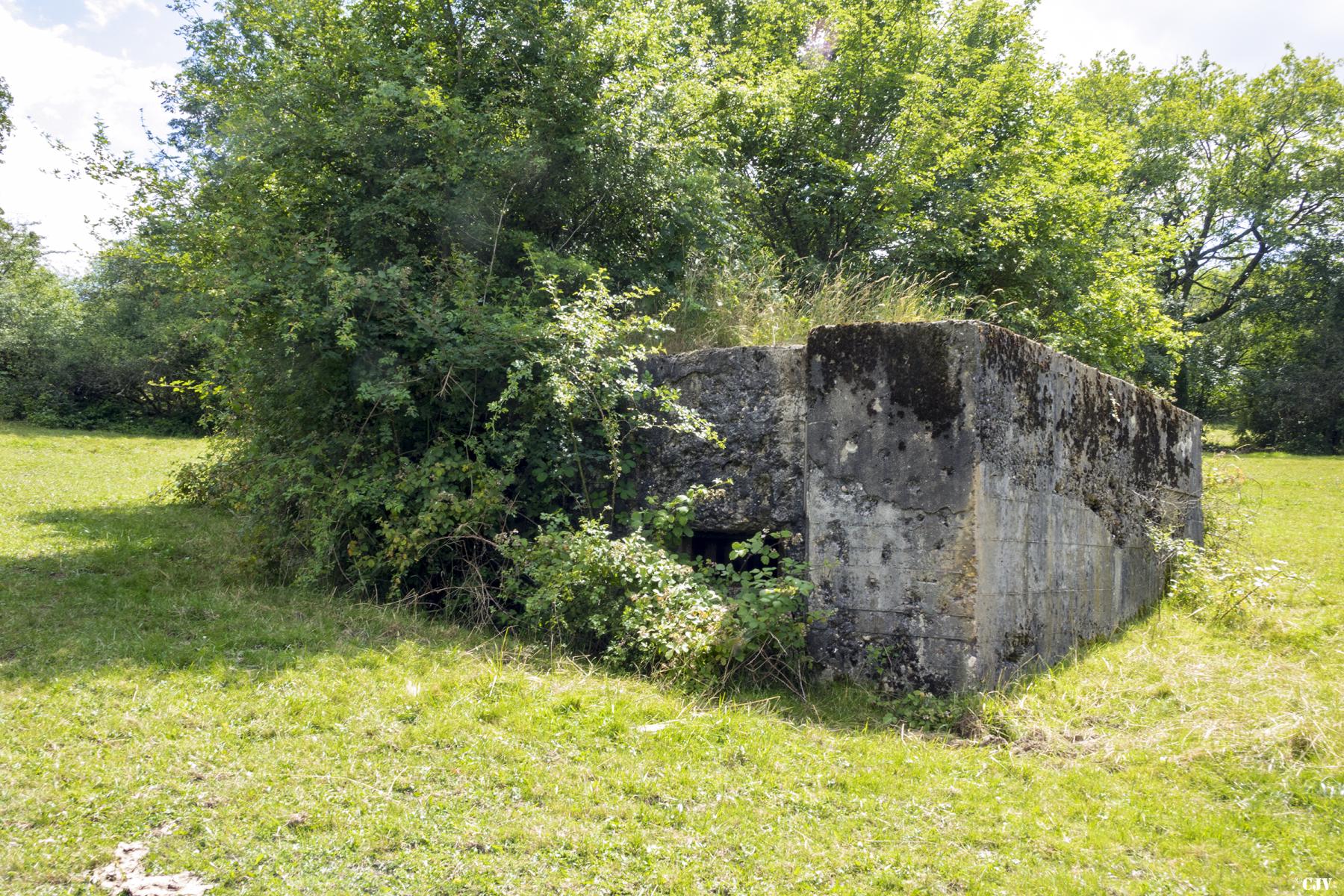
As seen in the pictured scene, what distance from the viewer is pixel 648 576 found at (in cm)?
599

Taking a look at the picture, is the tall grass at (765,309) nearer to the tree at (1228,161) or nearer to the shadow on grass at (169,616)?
the shadow on grass at (169,616)

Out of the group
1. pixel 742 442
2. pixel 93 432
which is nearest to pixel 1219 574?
pixel 742 442

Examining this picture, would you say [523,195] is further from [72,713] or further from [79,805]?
[79,805]

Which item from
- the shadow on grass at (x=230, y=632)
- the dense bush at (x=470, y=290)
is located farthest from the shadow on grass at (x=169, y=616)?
the dense bush at (x=470, y=290)

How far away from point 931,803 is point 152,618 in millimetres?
5219

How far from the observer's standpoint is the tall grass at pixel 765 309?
24.5 feet

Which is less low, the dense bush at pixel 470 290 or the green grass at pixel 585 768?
the dense bush at pixel 470 290

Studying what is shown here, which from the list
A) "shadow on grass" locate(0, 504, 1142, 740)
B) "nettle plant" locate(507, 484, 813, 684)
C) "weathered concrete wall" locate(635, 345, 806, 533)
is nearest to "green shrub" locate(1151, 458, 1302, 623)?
"shadow on grass" locate(0, 504, 1142, 740)

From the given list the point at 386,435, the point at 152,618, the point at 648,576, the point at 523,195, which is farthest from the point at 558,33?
the point at 152,618

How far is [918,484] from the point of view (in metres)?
5.48

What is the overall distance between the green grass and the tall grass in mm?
3110

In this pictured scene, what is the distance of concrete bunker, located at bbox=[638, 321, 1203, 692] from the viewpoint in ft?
17.6

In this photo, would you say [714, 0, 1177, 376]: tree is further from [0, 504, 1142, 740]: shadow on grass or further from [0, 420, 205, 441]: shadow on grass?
[0, 420, 205, 441]: shadow on grass

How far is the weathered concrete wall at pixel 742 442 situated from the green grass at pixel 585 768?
151cm
